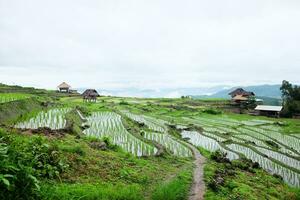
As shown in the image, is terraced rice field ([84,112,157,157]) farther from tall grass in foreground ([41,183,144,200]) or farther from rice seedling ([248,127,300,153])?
rice seedling ([248,127,300,153])

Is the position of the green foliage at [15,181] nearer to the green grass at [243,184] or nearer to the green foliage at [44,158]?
the green foliage at [44,158]

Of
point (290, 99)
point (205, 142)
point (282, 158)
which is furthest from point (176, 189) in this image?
point (290, 99)

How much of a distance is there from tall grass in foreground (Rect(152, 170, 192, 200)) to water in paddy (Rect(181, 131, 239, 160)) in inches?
376

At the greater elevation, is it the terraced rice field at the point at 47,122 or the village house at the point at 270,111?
the terraced rice field at the point at 47,122

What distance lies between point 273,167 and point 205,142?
24.0 ft

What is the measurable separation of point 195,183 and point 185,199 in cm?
249

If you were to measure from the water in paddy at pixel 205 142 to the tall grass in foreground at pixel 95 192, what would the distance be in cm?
1361

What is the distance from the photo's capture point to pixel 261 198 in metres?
13.9

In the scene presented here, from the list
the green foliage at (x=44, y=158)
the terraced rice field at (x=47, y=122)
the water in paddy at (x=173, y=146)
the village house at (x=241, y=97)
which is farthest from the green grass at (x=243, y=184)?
the village house at (x=241, y=97)

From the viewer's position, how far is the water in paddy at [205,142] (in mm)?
23688

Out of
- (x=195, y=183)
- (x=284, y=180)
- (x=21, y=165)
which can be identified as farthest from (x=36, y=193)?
(x=284, y=180)

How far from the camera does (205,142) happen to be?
27469 mm

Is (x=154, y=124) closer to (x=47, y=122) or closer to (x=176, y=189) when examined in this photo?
(x=47, y=122)

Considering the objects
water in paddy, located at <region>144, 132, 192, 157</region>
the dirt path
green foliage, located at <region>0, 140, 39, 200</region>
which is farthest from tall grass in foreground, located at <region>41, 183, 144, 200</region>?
water in paddy, located at <region>144, 132, 192, 157</region>
